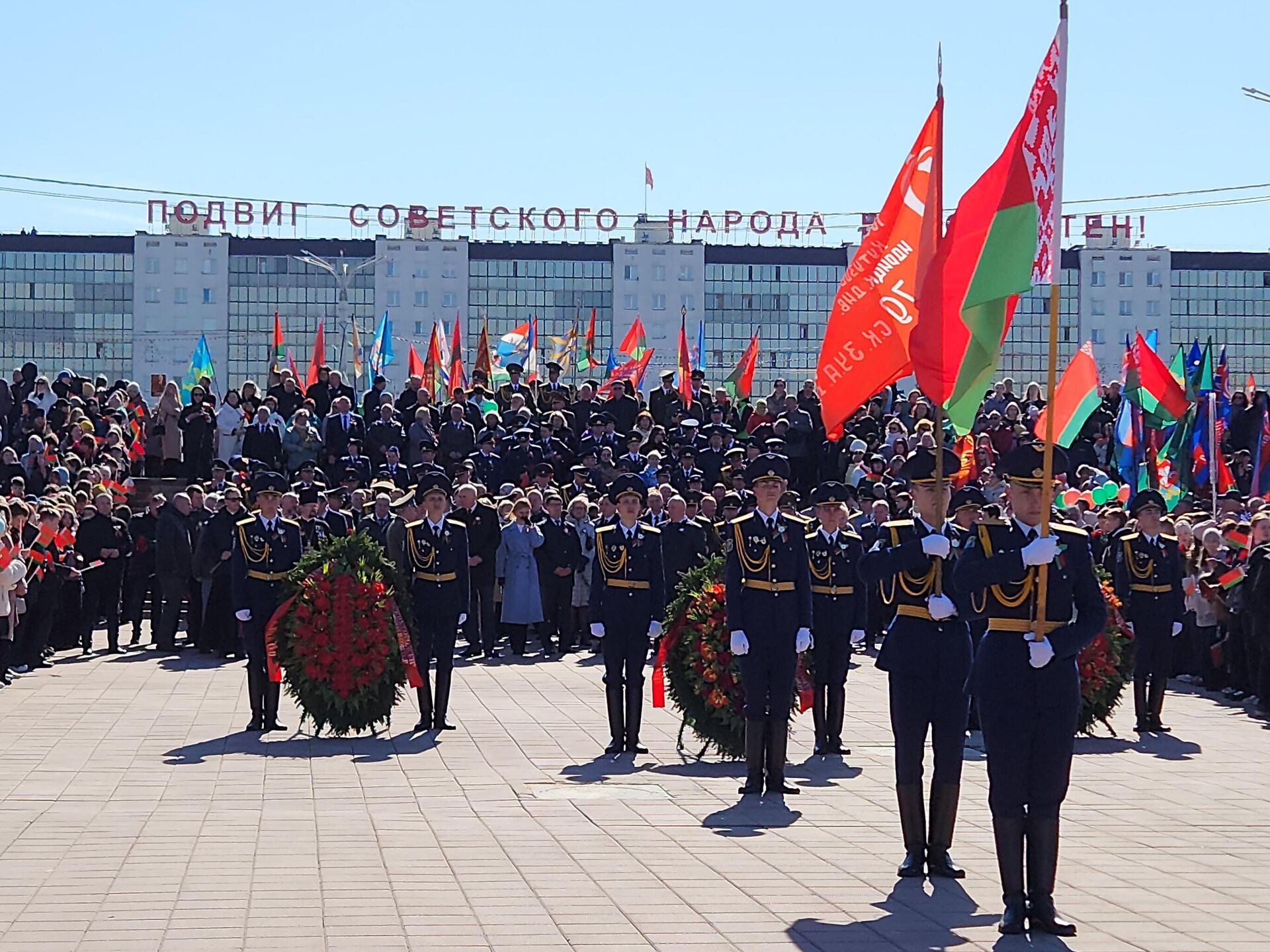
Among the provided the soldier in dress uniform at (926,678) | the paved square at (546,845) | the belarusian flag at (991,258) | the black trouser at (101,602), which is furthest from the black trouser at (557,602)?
the soldier in dress uniform at (926,678)

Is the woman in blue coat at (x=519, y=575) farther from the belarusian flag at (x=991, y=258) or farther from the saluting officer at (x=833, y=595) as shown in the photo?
the belarusian flag at (x=991, y=258)

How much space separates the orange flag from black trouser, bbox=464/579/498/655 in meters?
10.2

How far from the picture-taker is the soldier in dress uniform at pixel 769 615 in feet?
36.5

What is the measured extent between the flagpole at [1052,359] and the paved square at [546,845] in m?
1.42

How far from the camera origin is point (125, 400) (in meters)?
29.3

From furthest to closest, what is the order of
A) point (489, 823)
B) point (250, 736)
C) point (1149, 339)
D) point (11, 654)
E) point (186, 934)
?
1. point (1149, 339)
2. point (11, 654)
3. point (250, 736)
4. point (489, 823)
5. point (186, 934)

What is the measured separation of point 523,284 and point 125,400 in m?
72.7

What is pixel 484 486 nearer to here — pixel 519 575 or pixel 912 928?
pixel 519 575

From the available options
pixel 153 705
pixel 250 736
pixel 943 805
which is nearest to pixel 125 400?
pixel 153 705

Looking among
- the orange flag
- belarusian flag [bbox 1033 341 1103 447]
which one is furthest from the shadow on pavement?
belarusian flag [bbox 1033 341 1103 447]

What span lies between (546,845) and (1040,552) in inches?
130

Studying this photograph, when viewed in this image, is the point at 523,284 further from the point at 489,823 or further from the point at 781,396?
the point at 489,823

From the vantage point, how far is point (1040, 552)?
7.34 metres

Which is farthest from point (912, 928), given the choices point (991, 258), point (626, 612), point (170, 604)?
point (170, 604)
